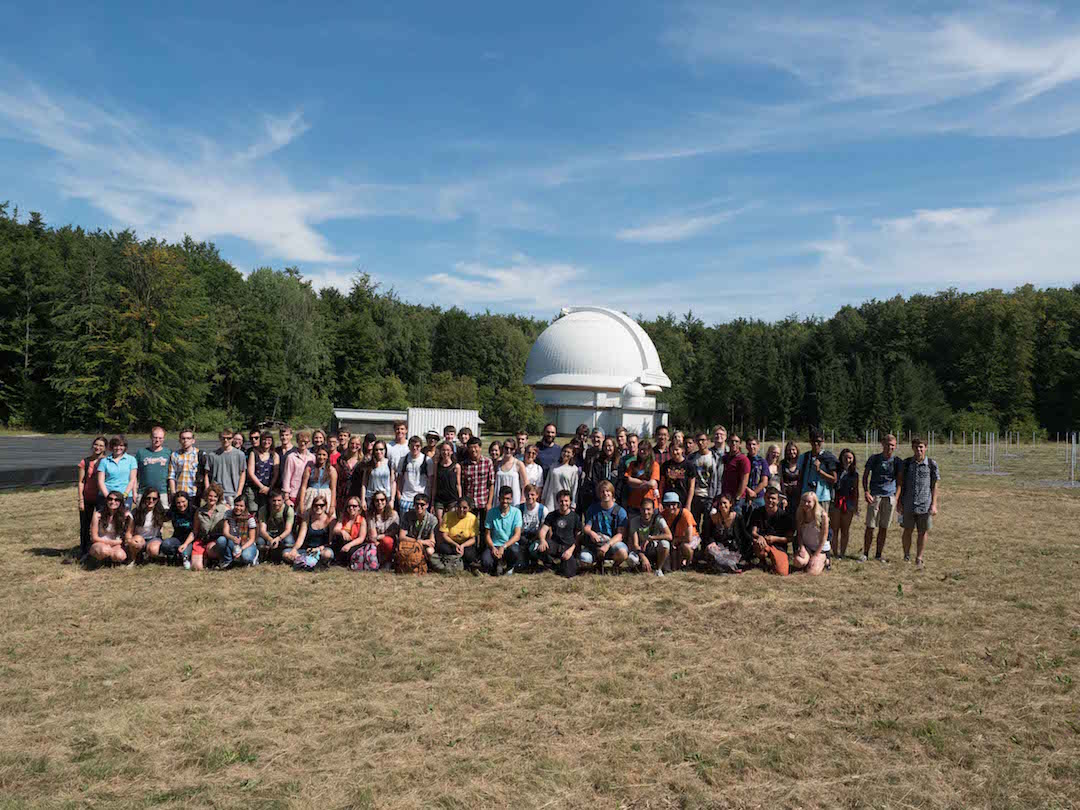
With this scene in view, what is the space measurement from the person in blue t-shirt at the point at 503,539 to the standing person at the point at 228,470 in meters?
3.36

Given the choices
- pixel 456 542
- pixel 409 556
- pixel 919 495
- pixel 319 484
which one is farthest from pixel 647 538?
pixel 319 484

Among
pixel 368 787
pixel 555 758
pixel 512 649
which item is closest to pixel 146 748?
pixel 368 787

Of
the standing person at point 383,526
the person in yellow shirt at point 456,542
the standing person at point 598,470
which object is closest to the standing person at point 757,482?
the standing person at point 598,470

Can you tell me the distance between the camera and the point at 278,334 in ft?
160

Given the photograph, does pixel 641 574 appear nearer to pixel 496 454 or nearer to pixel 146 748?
pixel 496 454

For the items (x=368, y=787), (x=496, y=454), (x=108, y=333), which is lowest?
(x=368, y=787)

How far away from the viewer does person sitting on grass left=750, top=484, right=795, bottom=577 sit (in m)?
9.55

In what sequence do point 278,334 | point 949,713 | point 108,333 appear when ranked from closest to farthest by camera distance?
point 949,713 < point 108,333 < point 278,334

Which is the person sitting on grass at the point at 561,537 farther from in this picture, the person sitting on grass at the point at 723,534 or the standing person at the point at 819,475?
the standing person at the point at 819,475

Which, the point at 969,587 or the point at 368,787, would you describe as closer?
the point at 368,787

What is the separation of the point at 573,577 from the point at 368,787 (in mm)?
5274

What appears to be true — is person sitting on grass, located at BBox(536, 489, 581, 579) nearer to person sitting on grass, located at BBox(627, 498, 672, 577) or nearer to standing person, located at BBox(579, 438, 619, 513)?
standing person, located at BBox(579, 438, 619, 513)

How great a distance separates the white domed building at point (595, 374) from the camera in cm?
4850

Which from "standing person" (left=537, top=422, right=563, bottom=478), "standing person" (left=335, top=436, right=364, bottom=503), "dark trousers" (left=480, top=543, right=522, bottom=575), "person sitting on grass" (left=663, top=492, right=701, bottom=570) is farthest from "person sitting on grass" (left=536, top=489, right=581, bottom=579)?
"standing person" (left=335, top=436, right=364, bottom=503)
